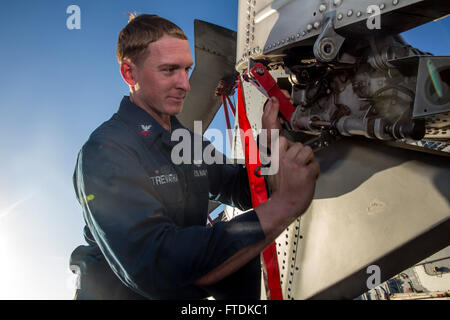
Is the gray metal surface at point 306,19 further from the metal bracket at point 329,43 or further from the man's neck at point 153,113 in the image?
the man's neck at point 153,113

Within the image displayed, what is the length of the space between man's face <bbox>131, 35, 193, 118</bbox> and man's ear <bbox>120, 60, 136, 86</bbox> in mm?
40

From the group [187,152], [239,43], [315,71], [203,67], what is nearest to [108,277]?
[187,152]

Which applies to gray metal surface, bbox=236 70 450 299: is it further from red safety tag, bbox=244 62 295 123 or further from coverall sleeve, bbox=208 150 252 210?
coverall sleeve, bbox=208 150 252 210

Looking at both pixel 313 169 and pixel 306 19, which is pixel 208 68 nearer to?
pixel 306 19

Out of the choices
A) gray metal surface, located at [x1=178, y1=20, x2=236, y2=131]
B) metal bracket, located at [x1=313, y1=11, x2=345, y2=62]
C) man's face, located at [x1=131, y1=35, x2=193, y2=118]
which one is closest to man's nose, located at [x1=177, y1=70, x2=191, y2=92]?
man's face, located at [x1=131, y1=35, x2=193, y2=118]

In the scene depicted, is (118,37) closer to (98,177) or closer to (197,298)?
(98,177)

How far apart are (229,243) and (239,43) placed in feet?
6.73

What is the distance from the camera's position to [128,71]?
1607 millimetres

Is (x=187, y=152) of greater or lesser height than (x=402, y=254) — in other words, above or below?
above

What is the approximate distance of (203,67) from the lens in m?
4.12

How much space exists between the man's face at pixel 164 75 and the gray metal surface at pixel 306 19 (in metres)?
0.82

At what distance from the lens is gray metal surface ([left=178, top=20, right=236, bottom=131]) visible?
390 cm

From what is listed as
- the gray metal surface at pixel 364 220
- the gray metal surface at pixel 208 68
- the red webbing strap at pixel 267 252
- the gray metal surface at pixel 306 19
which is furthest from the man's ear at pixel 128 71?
the gray metal surface at pixel 208 68

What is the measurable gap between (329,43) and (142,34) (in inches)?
42.4
